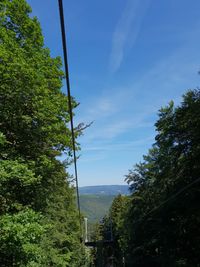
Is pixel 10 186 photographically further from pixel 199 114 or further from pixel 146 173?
pixel 146 173

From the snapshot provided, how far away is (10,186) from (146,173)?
27.6 m

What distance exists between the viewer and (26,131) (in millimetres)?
14273

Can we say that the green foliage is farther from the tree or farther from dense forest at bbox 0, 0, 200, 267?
the tree

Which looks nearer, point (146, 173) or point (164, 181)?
point (164, 181)

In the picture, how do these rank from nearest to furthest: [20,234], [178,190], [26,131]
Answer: [20,234] → [26,131] → [178,190]

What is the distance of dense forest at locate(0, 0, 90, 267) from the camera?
1138cm

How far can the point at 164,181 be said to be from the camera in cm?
3041

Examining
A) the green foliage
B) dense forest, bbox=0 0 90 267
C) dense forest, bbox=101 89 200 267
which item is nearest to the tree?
dense forest, bbox=101 89 200 267

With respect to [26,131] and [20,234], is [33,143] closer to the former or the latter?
[26,131]

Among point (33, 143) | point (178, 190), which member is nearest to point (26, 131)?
point (33, 143)

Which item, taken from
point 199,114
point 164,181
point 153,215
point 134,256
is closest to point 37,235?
point 199,114

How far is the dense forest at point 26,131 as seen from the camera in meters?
11.4

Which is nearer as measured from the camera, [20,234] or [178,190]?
[20,234]

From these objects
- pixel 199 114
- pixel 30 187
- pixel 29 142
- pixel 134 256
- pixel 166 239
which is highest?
pixel 199 114
